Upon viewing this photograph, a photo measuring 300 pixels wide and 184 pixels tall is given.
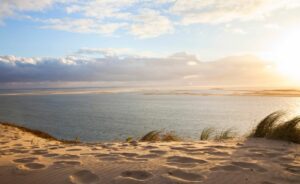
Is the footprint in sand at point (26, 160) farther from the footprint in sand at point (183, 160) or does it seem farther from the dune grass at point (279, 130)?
the dune grass at point (279, 130)

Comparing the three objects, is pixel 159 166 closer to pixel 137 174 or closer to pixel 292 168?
pixel 137 174

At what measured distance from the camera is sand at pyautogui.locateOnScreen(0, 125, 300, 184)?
3.80 metres

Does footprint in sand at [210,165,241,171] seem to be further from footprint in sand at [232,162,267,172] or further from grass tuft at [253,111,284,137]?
grass tuft at [253,111,284,137]

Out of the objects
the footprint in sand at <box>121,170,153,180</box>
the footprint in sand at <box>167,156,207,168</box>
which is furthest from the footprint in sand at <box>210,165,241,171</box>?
the footprint in sand at <box>121,170,153,180</box>

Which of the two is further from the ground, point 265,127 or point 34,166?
point 265,127

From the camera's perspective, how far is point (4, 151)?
6086 millimetres

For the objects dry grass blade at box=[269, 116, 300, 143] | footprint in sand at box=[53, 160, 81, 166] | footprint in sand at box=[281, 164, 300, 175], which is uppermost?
dry grass blade at box=[269, 116, 300, 143]

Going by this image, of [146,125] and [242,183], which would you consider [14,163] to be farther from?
[146,125]

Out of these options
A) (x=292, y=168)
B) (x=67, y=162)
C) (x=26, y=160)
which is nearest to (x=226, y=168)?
(x=292, y=168)

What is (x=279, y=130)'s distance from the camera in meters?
6.90

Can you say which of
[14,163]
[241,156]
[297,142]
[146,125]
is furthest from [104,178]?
[146,125]

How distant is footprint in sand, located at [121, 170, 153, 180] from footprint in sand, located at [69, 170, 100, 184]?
1.24 feet

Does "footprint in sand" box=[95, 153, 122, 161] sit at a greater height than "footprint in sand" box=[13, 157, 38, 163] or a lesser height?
greater

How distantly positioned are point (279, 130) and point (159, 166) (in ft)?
12.7
